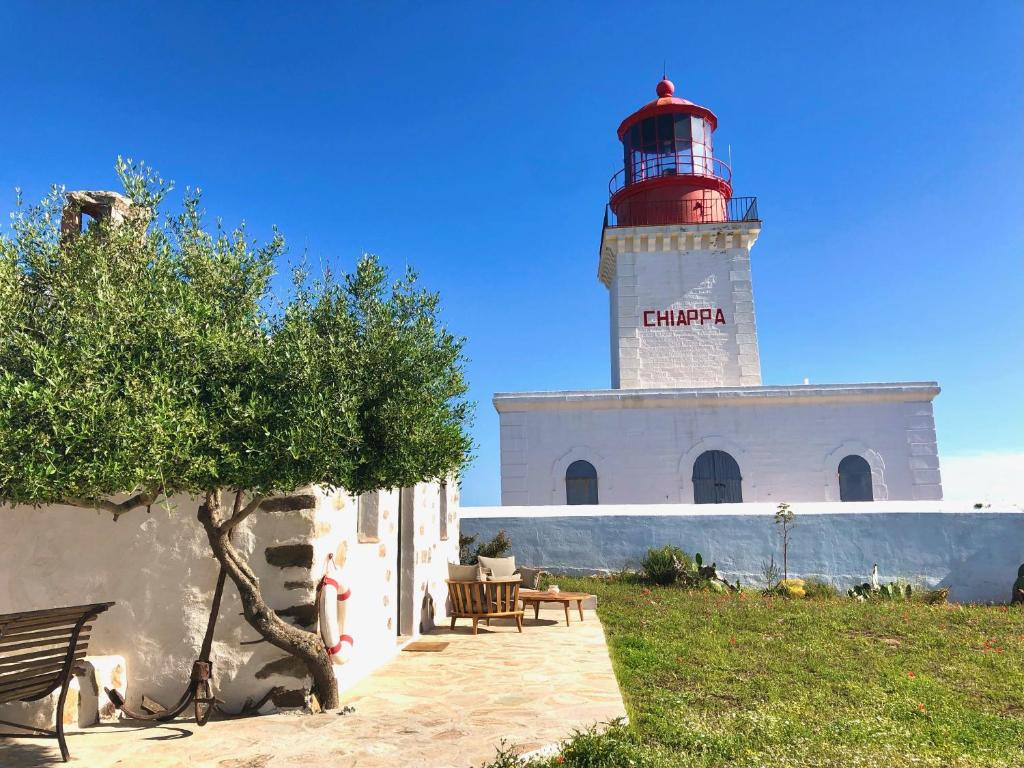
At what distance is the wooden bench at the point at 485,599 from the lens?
9.95 metres

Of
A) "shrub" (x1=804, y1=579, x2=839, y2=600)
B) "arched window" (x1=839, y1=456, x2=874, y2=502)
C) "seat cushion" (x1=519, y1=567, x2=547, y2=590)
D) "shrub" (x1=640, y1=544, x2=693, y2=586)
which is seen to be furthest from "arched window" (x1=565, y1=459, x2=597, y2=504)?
"seat cushion" (x1=519, y1=567, x2=547, y2=590)

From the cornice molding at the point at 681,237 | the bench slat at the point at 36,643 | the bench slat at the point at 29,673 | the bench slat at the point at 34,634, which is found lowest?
the bench slat at the point at 29,673

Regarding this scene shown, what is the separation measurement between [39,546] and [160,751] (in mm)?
2488

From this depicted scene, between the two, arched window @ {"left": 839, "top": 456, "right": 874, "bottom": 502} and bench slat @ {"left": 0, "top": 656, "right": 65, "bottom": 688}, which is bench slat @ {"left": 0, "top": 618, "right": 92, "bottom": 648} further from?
arched window @ {"left": 839, "top": 456, "right": 874, "bottom": 502}

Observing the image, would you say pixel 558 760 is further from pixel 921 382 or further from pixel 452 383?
pixel 921 382

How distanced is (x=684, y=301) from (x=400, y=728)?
1922 centimetres

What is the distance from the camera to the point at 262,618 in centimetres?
577

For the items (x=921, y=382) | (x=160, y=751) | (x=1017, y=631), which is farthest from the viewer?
(x=921, y=382)

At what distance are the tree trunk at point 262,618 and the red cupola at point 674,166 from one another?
19500 millimetres

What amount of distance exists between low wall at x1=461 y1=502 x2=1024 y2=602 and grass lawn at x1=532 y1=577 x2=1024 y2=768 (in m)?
2.07

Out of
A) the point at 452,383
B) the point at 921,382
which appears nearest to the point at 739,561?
the point at 921,382

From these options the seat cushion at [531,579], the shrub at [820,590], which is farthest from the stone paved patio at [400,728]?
the shrub at [820,590]

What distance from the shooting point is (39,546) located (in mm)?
6492

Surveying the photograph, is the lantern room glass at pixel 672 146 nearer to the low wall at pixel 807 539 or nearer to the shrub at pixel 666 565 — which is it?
the low wall at pixel 807 539
